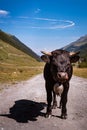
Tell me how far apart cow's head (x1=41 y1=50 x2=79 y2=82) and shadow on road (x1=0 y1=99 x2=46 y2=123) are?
2541 mm

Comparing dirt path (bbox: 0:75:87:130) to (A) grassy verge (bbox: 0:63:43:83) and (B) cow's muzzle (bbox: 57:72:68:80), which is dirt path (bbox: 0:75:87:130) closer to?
(B) cow's muzzle (bbox: 57:72:68:80)

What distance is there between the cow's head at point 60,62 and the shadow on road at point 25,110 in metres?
2.54

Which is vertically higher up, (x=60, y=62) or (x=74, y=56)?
(x=74, y=56)

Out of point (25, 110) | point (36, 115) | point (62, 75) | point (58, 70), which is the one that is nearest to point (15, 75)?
point (25, 110)

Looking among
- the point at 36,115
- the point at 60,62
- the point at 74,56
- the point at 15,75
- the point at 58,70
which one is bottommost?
the point at 36,115

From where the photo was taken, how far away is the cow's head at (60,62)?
37.6 feet

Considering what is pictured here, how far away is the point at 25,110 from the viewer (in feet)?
50.0

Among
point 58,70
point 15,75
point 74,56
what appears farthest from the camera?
point 15,75

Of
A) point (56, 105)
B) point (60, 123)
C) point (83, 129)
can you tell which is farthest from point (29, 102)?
point (83, 129)

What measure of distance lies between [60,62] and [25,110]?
4.32m

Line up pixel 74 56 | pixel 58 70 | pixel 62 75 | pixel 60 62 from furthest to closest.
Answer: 1. pixel 74 56
2. pixel 60 62
3. pixel 58 70
4. pixel 62 75

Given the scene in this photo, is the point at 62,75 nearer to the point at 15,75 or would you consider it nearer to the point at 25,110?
the point at 25,110

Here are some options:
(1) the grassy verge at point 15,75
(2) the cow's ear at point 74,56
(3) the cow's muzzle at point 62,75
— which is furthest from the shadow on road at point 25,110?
(1) the grassy verge at point 15,75

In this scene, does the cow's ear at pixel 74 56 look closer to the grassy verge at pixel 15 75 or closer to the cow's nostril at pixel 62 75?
the cow's nostril at pixel 62 75
